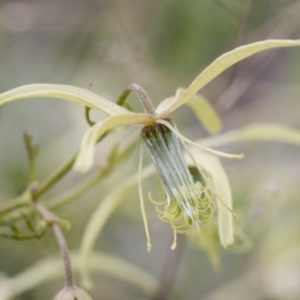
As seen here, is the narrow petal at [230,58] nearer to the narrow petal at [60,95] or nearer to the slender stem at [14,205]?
the narrow petal at [60,95]

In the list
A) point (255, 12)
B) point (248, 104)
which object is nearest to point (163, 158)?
point (255, 12)

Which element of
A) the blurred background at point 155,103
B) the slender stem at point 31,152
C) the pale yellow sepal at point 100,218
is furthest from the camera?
the blurred background at point 155,103

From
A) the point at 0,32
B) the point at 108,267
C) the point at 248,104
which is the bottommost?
the point at 108,267

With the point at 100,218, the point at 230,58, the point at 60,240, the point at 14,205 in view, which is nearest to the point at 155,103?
the point at 100,218

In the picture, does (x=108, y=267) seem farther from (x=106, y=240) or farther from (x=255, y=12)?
(x=255, y=12)

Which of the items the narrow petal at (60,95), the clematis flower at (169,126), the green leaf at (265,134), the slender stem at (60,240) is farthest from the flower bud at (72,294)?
the green leaf at (265,134)

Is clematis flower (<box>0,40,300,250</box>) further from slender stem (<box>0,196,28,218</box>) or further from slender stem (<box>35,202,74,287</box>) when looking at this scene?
slender stem (<box>0,196,28,218</box>)
